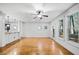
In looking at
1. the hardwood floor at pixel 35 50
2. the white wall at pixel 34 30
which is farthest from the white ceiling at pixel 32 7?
the white wall at pixel 34 30

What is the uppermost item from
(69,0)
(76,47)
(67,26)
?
(69,0)

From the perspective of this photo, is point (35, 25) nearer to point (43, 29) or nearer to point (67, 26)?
point (43, 29)

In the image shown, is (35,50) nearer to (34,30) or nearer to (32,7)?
(32,7)

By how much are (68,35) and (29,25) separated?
9037 millimetres

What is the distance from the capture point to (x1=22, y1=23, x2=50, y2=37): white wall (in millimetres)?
14422

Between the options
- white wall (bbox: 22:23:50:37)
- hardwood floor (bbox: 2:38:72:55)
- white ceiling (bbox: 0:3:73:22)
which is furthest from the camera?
white wall (bbox: 22:23:50:37)

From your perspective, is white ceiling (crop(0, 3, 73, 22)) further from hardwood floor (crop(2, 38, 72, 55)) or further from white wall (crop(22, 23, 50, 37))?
white wall (crop(22, 23, 50, 37))

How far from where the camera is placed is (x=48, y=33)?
1436 centimetres

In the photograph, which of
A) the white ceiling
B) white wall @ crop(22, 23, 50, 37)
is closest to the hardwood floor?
the white ceiling

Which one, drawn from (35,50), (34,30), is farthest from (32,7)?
(34,30)

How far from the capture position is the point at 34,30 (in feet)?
48.0
